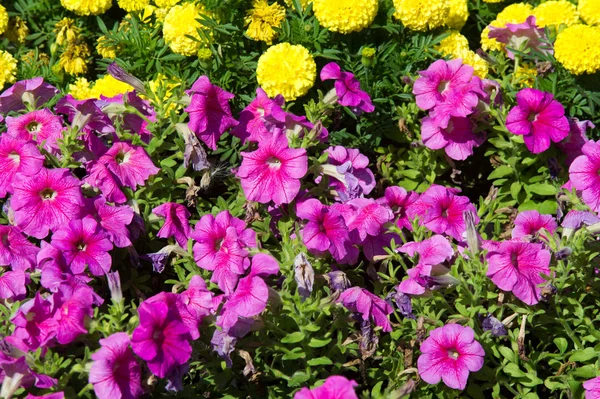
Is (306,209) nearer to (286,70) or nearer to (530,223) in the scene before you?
(286,70)

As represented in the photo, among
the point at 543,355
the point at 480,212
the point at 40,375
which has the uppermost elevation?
the point at 40,375

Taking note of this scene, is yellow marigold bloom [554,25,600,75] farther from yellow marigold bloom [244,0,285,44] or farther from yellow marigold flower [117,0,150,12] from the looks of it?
yellow marigold flower [117,0,150,12]

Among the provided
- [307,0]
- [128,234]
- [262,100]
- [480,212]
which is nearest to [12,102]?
[128,234]

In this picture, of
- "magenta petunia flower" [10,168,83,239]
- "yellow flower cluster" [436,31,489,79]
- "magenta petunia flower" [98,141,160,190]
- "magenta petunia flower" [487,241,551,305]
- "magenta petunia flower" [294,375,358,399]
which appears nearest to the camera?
"magenta petunia flower" [294,375,358,399]

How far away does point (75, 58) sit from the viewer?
3322mm

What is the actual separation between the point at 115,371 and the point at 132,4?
6.30ft

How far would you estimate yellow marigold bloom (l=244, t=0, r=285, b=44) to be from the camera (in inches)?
118

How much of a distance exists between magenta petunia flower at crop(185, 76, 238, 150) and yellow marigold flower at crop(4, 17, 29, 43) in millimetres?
1285

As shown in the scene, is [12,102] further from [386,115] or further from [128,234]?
[386,115]

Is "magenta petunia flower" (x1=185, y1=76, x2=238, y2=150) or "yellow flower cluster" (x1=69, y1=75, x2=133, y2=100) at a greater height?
"magenta petunia flower" (x1=185, y1=76, x2=238, y2=150)

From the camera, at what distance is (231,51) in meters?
3.08

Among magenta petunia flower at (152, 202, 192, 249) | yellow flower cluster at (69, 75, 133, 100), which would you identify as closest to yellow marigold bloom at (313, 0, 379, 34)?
yellow flower cluster at (69, 75, 133, 100)

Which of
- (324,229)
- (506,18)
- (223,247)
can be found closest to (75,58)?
(223,247)

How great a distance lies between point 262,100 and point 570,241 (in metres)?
1.13
